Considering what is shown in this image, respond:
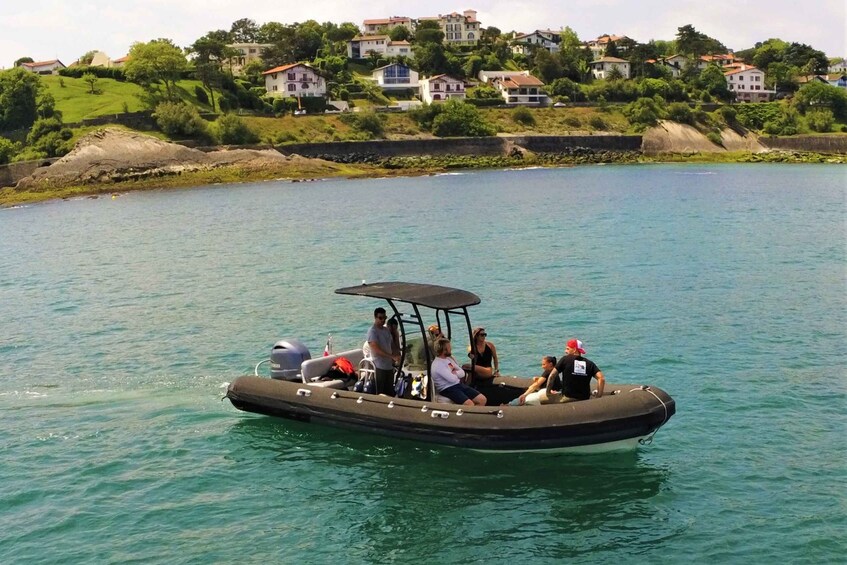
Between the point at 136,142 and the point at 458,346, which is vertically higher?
the point at 136,142

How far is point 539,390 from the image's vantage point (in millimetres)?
14766

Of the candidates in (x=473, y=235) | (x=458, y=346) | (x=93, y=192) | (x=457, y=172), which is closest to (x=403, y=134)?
(x=457, y=172)

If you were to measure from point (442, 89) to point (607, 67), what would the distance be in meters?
35.3

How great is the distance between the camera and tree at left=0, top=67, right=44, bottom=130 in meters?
87.9

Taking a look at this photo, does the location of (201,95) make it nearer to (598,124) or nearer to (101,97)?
(101,97)

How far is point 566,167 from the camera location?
318 feet

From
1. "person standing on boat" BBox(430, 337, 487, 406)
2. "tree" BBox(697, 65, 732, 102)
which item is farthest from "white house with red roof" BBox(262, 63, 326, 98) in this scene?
"person standing on boat" BBox(430, 337, 487, 406)

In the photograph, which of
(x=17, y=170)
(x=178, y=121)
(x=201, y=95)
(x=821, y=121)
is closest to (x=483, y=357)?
(x=17, y=170)

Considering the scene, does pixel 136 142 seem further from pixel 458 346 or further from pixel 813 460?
pixel 813 460

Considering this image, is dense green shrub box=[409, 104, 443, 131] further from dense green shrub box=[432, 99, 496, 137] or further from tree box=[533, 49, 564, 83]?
tree box=[533, 49, 564, 83]

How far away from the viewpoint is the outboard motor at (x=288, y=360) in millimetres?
16922

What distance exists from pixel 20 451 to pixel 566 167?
8617 cm

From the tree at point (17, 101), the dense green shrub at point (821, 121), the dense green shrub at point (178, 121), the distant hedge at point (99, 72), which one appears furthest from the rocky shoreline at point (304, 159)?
the distant hedge at point (99, 72)

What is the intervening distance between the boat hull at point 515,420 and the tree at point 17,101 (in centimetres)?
8517
